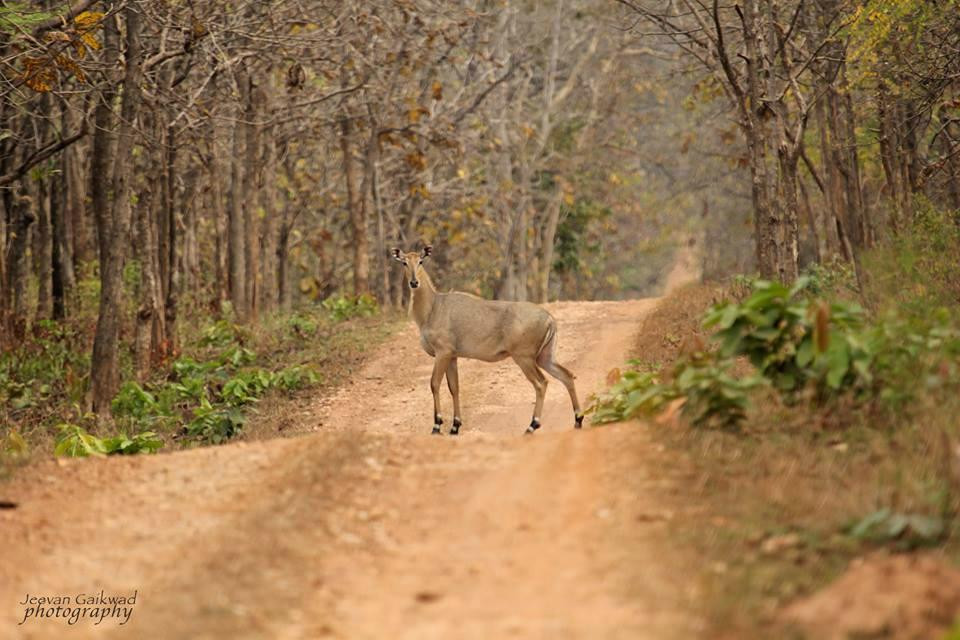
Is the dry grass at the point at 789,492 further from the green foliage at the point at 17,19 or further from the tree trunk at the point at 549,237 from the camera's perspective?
the tree trunk at the point at 549,237

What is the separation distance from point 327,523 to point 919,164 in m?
17.4

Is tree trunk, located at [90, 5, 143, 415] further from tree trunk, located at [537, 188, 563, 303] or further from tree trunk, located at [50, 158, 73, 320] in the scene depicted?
tree trunk, located at [537, 188, 563, 303]

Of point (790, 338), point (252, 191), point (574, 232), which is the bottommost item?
point (790, 338)

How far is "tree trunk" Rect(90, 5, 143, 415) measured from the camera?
17.7 m

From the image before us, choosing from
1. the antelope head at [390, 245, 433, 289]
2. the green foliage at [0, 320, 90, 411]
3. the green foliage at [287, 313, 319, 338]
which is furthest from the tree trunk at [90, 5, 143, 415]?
the green foliage at [287, 313, 319, 338]

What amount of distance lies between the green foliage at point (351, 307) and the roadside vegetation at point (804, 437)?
15.4 meters

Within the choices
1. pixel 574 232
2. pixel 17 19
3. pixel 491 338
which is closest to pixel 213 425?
pixel 491 338

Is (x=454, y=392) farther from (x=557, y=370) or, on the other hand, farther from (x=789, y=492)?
(x=789, y=492)

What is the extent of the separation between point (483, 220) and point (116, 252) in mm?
26355

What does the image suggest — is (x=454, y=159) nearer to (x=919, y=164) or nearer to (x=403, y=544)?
(x=919, y=164)

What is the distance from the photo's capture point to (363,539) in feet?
27.8

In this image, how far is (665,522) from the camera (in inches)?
326

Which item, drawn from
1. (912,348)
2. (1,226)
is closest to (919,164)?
(912,348)

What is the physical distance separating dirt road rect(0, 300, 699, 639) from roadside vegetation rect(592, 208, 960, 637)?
35 centimetres
